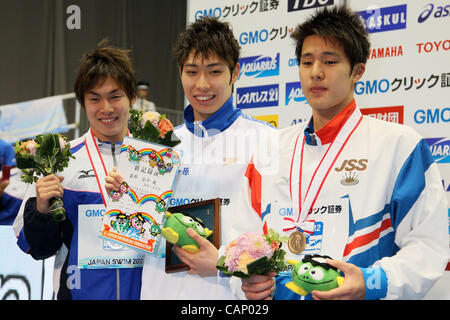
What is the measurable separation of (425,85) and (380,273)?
205 centimetres

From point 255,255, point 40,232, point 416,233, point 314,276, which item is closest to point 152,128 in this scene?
point 40,232

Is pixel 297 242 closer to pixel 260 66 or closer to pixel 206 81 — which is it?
pixel 206 81

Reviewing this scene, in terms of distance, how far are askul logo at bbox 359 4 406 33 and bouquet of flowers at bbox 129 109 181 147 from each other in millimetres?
1900

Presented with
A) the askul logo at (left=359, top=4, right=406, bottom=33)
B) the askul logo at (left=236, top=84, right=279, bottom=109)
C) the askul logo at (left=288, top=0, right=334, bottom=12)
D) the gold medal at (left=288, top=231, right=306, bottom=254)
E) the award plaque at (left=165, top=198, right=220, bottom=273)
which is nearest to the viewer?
the gold medal at (left=288, top=231, right=306, bottom=254)

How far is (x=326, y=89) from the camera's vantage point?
2.05 m

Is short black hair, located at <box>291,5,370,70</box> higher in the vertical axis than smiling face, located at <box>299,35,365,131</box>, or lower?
higher

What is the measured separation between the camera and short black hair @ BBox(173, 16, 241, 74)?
99.0 inches

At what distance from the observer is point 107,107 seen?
260 centimetres

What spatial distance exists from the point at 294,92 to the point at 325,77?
1.95 metres

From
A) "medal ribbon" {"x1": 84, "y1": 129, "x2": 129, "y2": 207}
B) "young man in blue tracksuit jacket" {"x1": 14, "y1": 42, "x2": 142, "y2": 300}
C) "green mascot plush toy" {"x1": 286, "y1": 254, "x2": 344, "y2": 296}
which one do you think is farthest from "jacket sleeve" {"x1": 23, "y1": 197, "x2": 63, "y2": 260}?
"green mascot plush toy" {"x1": 286, "y1": 254, "x2": 344, "y2": 296}

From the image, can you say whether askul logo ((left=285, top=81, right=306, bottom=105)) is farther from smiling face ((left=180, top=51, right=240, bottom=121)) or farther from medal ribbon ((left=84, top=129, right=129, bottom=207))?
medal ribbon ((left=84, top=129, right=129, bottom=207))

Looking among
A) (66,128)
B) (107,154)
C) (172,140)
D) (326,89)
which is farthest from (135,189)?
(66,128)

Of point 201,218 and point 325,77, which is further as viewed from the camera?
point 201,218

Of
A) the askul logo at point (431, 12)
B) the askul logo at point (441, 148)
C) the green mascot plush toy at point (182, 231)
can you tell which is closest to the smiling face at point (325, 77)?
the green mascot plush toy at point (182, 231)
